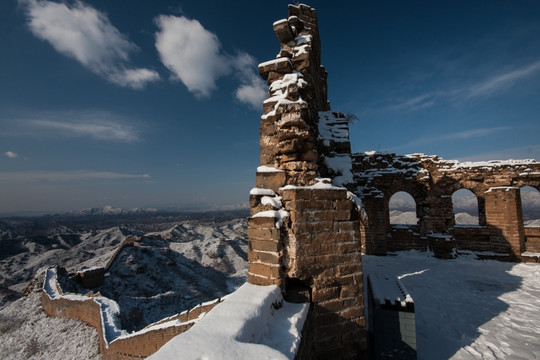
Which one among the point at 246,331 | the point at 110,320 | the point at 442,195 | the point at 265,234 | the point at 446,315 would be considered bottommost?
the point at 110,320

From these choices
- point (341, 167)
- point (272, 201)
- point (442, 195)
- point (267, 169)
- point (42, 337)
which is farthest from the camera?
point (42, 337)

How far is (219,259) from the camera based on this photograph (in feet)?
94.7

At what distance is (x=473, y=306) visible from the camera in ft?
17.9

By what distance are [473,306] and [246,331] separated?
6.47 m

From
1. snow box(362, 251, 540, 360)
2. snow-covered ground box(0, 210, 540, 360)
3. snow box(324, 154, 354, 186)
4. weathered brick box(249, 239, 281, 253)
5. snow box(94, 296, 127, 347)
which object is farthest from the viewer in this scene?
snow box(94, 296, 127, 347)

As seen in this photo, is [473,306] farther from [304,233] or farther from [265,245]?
[265,245]

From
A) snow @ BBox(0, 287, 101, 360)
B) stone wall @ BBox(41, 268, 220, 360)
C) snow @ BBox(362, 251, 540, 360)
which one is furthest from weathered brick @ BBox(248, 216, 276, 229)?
snow @ BBox(0, 287, 101, 360)

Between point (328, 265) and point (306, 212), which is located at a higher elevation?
point (306, 212)

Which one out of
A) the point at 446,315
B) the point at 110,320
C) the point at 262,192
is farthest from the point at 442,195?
the point at 110,320

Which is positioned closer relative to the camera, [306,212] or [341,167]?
[306,212]

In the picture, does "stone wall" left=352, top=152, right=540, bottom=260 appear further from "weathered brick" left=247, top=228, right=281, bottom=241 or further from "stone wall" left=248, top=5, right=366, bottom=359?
"weathered brick" left=247, top=228, right=281, bottom=241

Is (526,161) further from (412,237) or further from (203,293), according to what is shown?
(203,293)

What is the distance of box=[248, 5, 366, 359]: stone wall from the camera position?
2.85 meters

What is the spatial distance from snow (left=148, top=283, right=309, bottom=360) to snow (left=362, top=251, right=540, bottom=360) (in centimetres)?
309
